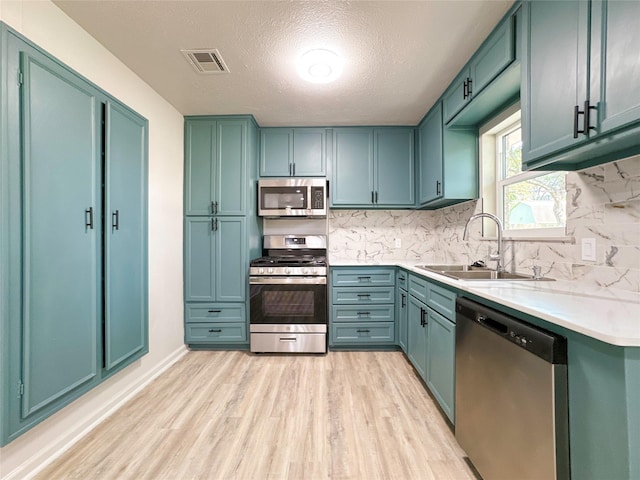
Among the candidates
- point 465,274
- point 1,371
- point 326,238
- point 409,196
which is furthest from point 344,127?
point 1,371

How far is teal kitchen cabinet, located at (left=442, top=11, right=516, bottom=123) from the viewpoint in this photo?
1.50m

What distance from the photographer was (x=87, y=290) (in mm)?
1655

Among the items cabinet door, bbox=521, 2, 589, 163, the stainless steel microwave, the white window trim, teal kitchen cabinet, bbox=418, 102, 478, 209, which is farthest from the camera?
the stainless steel microwave

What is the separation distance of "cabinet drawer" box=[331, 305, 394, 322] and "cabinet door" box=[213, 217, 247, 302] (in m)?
0.99

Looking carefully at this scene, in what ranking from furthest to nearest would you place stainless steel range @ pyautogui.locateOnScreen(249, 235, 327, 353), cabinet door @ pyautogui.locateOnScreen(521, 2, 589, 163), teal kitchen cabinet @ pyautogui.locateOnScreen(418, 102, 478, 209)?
stainless steel range @ pyautogui.locateOnScreen(249, 235, 327, 353), teal kitchen cabinet @ pyautogui.locateOnScreen(418, 102, 478, 209), cabinet door @ pyautogui.locateOnScreen(521, 2, 589, 163)

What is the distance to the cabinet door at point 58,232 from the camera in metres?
1.32

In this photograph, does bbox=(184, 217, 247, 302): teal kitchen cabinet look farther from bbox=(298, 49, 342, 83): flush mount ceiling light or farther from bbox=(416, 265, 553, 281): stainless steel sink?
bbox=(416, 265, 553, 281): stainless steel sink

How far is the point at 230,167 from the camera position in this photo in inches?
114

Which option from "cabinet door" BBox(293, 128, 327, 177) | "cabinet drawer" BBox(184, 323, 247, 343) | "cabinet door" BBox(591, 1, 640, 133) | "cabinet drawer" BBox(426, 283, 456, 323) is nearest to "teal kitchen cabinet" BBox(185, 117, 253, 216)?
"cabinet door" BBox(293, 128, 327, 177)

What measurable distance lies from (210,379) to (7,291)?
1.51 metres

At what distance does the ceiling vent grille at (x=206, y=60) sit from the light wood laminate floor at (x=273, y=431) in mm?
2419

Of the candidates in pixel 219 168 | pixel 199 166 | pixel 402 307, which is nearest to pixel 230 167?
pixel 219 168

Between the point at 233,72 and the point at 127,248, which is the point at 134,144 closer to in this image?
the point at 127,248

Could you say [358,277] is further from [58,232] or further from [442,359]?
[58,232]
